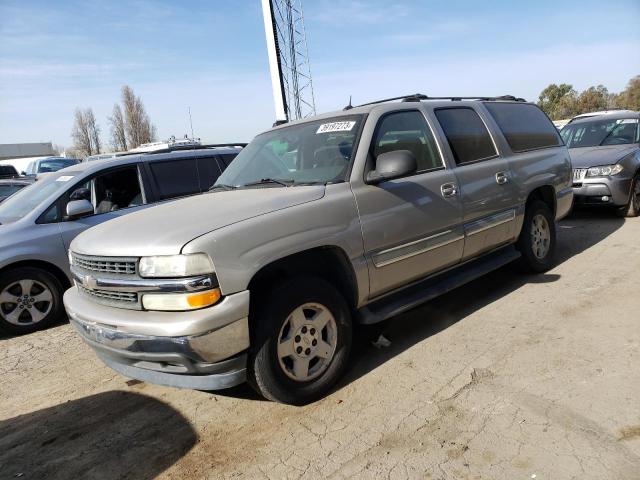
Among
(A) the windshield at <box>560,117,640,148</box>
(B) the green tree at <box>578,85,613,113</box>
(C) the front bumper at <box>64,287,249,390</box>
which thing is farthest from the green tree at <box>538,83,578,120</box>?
(C) the front bumper at <box>64,287,249,390</box>

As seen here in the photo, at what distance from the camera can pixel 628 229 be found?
7.17 metres

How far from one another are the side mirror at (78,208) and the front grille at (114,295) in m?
2.37

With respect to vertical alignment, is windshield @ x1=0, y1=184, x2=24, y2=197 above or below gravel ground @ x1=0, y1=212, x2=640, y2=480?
above

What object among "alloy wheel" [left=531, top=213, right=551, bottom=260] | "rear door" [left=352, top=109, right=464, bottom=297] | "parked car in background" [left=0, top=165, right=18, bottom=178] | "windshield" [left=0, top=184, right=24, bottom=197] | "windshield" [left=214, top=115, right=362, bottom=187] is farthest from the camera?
"parked car in background" [left=0, top=165, right=18, bottom=178]

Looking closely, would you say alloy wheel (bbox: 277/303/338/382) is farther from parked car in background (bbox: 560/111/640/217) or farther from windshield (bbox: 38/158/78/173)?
windshield (bbox: 38/158/78/173)

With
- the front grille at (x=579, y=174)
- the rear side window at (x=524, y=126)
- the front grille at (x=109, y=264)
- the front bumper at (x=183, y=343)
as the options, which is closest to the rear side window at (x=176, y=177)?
the front grille at (x=109, y=264)

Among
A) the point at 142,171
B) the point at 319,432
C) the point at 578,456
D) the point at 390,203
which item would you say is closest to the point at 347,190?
the point at 390,203

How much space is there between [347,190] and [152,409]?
1.98m

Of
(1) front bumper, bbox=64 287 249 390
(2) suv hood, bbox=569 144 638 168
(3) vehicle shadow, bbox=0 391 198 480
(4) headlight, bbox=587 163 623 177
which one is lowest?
(3) vehicle shadow, bbox=0 391 198 480

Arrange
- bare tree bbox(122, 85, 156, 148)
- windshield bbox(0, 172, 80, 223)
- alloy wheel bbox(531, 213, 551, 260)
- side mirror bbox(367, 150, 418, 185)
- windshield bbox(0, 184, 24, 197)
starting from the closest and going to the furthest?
1. side mirror bbox(367, 150, 418, 185)
2. alloy wheel bbox(531, 213, 551, 260)
3. windshield bbox(0, 172, 80, 223)
4. windshield bbox(0, 184, 24, 197)
5. bare tree bbox(122, 85, 156, 148)

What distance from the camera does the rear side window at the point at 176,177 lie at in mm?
6055

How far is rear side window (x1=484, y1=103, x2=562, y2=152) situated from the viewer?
5.03 metres

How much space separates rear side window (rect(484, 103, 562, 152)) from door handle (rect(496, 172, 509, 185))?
0.46m

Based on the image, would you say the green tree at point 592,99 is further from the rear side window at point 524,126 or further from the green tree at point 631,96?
the rear side window at point 524,126
